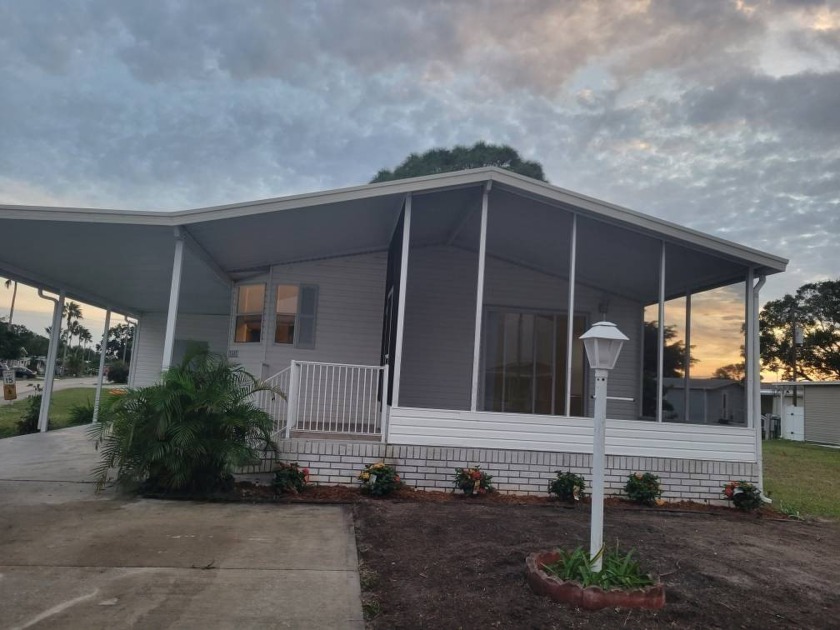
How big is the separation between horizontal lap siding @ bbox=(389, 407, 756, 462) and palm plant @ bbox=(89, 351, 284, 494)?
169cm

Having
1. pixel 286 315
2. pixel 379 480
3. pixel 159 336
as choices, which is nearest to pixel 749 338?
pixel 379 480

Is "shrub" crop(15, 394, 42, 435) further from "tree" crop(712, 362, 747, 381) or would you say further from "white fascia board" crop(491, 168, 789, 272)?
"tree" crop(712, 362, 747, 381)

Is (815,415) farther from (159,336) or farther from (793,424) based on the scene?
(159,336)

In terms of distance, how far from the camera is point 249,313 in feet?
31.3

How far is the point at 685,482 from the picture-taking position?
22.8 ft

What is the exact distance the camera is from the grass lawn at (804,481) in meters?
7.57

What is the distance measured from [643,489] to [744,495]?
1.27 meters

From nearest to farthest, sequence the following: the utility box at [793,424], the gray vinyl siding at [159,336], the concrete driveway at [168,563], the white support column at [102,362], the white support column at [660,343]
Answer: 1. the concrete driveway at [168,563]
2. the white support column at [660,343]
3. the white support column at [102,362]
4. the gray vinyl siding at [159,336]
5. the utility box at [793,424]

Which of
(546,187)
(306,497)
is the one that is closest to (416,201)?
(546,187)

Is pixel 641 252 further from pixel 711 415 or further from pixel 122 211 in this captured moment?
pixel 122 211

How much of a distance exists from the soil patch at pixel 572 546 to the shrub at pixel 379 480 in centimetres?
25

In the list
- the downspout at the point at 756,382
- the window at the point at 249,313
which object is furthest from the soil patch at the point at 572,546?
the window at the point at 249,313

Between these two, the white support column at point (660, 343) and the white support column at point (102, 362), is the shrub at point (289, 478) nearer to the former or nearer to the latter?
the white support column at point (660, 343)

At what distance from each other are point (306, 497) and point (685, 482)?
4453mm
